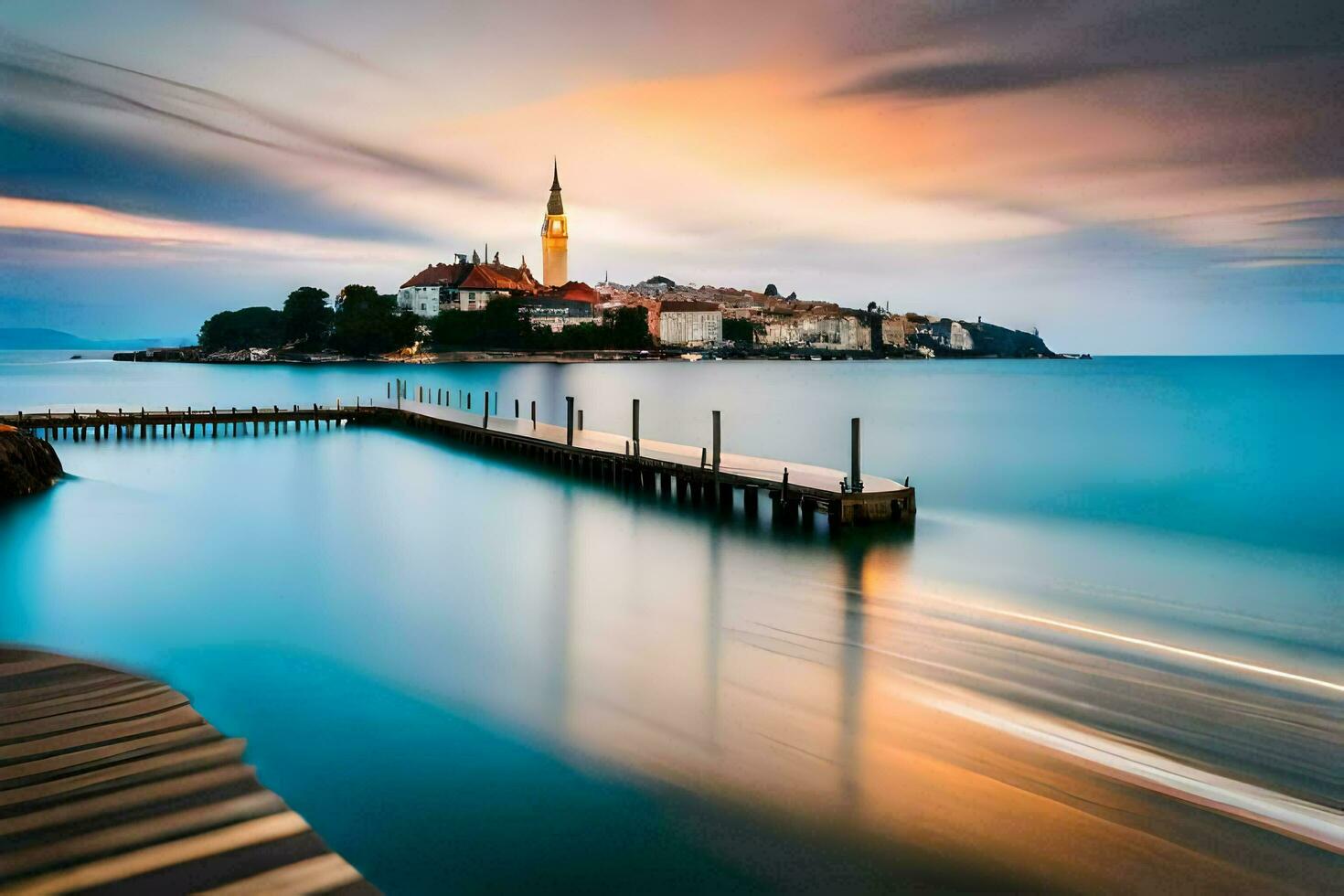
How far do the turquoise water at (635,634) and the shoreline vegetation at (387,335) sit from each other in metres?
81.9

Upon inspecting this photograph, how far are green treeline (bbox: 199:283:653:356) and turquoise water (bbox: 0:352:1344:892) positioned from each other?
267ft

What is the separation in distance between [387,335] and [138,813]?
102600 mm

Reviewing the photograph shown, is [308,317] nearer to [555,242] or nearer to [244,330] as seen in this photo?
[244,330]

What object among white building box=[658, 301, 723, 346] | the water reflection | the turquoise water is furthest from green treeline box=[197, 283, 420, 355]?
the water reflection

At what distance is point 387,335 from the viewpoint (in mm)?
102562

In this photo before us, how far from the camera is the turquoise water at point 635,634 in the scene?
6082mm

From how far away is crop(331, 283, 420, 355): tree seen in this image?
102 m

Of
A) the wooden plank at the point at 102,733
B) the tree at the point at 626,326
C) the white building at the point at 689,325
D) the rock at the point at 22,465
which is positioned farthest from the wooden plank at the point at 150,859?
the white building at the point at 689,325

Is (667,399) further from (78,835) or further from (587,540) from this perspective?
(78,835)

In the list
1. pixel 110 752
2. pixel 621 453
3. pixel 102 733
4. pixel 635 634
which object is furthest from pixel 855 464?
pixel 110 752

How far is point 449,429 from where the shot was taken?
30.1m

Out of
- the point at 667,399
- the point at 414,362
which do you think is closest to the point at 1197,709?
the point at 667,399

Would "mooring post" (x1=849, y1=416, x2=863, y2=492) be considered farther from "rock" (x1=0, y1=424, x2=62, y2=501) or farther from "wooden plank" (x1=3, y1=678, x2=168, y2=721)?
"rock" (x1=0, y1=424, x2=62, y2=501)

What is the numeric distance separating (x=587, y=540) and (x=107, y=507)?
9600 mm
